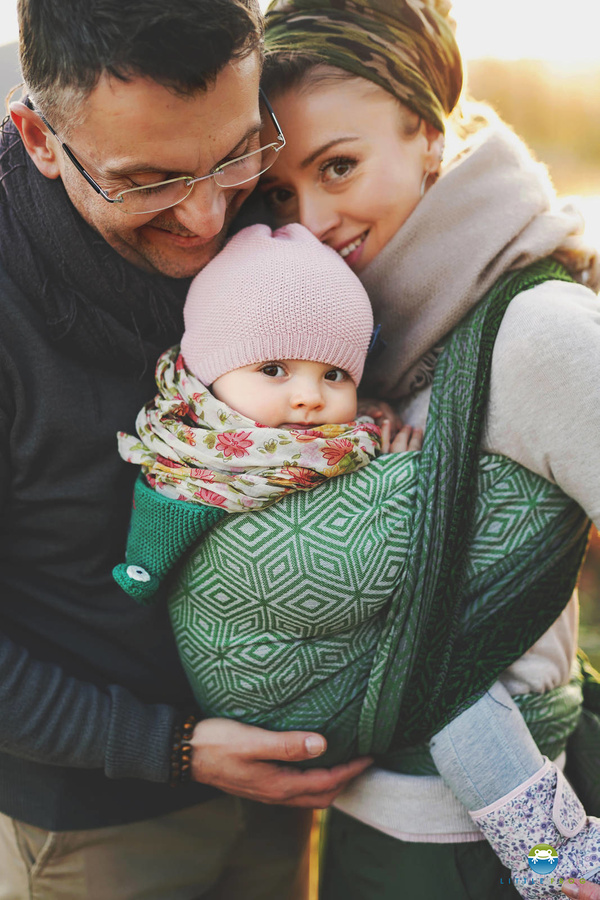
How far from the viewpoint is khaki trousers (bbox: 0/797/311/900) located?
5.54 ft

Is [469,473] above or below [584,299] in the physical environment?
below

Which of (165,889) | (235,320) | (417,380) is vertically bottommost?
(165,889)

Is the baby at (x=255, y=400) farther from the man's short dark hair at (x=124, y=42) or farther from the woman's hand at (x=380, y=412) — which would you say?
the man's short dark hair at (x=124, y=42)

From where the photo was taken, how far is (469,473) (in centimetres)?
145

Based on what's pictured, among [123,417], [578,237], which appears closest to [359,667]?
[123,417]

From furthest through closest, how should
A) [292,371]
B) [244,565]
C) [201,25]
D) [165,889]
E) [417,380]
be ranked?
[165,889] → [417,380] → [292,371] → [244,565] → [201,25]

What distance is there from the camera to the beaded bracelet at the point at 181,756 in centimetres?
160

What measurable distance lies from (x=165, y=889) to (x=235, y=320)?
1.41 metres

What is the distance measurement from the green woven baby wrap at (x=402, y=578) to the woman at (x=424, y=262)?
0.02 m

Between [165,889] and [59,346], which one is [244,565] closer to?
[59,346]

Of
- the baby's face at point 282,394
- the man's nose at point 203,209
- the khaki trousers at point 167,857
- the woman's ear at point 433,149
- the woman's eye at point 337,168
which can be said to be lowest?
the khaki trousers at point 167,857

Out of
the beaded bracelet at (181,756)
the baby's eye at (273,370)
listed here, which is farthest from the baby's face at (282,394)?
the beaded bracelet at (181,756)

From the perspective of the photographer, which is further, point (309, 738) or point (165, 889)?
point (165, 889)

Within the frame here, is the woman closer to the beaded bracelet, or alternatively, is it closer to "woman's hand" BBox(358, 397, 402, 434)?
"woman's hand" BBox(358, 397, 402, 434)
